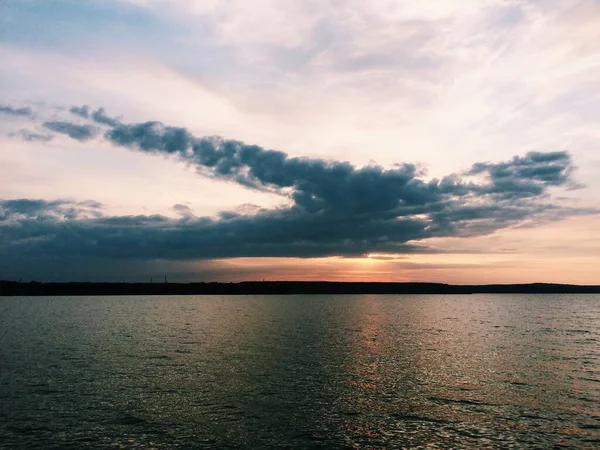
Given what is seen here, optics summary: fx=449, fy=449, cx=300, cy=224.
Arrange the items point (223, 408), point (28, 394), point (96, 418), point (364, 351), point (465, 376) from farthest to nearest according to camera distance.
A: point (364, 351) → point (465, 376) → point (28, 394) → point (223, 408) → point (96, 418)

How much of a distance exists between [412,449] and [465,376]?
27.7 meters

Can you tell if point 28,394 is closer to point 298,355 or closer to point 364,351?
point 298,355

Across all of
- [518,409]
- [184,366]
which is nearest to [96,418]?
[184,366]

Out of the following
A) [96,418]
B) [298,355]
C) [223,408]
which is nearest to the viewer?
[96,418]

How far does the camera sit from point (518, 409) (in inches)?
1582

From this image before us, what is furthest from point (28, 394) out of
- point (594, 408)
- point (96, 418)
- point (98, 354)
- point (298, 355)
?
point (594, 408)

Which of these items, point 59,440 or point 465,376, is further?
point 465,376

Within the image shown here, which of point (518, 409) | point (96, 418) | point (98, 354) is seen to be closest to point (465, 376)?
point (518, 409)

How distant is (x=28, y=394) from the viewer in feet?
142

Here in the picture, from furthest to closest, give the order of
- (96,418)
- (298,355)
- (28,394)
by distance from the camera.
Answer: (298,355) → (28,394) → (96,418)

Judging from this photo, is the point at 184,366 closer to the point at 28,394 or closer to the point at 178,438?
the point at 28,394

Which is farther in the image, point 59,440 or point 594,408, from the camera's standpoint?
point 594,408

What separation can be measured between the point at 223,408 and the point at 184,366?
20.9 meters

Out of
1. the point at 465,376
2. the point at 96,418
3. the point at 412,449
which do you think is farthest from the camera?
the point at 465,376
